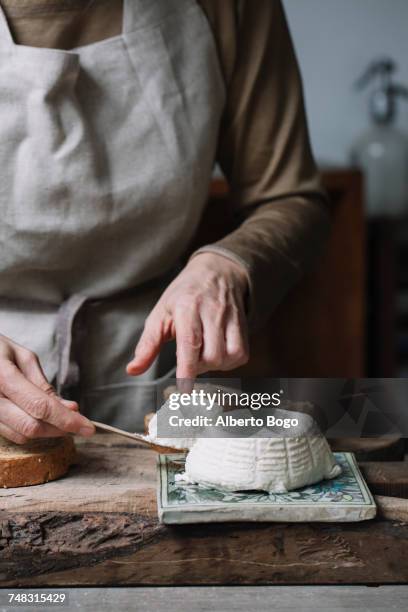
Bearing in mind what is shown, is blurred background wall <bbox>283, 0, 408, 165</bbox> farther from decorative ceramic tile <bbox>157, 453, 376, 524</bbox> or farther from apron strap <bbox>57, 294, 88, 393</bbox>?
decorative ceramic tile <bbox>157, 453, 376, 524</bbox>

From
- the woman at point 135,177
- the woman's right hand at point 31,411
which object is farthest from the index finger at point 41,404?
the woman at point 135,177

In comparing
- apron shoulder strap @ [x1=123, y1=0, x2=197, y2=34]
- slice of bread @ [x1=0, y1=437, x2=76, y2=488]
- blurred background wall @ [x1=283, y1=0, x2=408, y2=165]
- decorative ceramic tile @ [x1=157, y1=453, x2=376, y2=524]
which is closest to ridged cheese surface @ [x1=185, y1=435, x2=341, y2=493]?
decorative ceramic tile @ [x1=157, y1=453, x2=376, y2=524]

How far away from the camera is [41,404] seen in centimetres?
68

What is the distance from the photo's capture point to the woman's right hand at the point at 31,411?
2.21 ft

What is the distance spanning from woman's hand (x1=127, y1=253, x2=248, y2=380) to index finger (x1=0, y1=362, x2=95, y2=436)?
0.07 metres

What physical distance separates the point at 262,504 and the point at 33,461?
0.66ft

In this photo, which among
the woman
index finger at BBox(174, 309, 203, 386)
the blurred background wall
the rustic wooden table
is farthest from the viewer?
the blurred background wall

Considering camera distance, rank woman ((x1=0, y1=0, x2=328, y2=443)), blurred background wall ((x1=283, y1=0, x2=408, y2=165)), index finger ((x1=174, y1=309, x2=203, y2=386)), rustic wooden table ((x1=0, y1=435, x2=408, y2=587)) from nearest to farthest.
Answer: rustic wooden table ((x1=0, y1=435, x2=408, y2=587))
index finger ((x1=174, y1=309, x2=203, y2=386))
woman ((x1=0, y1=0, x2=328, y2=443))
blurred background wall ((x1=283, y1=0, x2=408, y2=165))

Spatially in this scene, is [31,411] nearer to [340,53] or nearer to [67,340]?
[67,340]

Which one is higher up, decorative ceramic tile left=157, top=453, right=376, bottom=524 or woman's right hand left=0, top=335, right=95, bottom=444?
woman's right hand left=0, top=335, right=95, bottom=444

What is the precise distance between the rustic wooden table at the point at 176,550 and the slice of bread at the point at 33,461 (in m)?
0.05

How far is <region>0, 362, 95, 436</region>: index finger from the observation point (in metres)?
0.67

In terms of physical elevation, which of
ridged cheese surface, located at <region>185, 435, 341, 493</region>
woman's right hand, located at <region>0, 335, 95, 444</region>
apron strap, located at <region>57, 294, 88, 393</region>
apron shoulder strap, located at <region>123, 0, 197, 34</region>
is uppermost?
apron shoulder strap, located at <region>123, 0, 197, 34</region>

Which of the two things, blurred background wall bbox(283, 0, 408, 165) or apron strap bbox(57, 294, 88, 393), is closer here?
apron strap bbox(57, 294, 88, 393)
